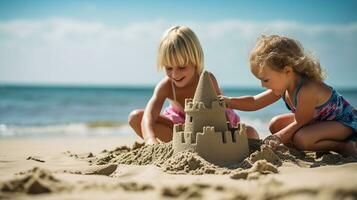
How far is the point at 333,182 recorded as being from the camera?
8.08ft

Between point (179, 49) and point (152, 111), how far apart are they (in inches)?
33.1

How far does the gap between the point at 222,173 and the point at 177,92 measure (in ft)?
7.30

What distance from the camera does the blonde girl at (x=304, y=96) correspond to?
442cm

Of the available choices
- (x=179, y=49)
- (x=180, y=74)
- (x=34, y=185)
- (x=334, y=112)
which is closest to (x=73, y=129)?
(x=180, y=74)

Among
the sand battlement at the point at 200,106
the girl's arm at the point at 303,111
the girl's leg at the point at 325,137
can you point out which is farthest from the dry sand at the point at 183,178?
the sand battlement at the point at 200,106

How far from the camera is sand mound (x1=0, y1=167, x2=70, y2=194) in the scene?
2.60m

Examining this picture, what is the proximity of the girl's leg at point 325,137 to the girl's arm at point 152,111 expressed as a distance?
154 centimetres

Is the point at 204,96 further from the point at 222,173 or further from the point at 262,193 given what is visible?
the point at 262,193

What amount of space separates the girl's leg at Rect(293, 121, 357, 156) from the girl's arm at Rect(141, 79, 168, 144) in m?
1.54

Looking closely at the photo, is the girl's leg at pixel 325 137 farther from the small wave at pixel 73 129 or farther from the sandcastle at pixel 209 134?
the small wave at pixel 73 129

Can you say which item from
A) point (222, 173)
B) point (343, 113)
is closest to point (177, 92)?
point (343, 113)

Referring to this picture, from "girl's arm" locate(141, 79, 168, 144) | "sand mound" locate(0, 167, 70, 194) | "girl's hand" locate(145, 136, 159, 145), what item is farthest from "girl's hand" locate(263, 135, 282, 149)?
"sand mound" locate(0, 167, 70, 194)

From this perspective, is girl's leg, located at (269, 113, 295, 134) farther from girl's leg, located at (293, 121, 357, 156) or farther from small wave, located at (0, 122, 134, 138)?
small wave, located at (0, 122, 134, 138)

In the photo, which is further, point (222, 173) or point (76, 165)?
point (76, 165)
